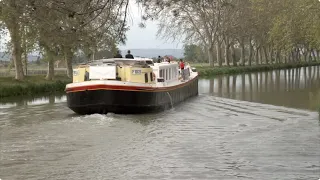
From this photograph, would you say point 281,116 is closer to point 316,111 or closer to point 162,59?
point 316,111

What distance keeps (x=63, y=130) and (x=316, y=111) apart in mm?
9866

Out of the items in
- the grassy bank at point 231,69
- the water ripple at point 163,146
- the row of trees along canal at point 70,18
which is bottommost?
the water ripple at point 163,146

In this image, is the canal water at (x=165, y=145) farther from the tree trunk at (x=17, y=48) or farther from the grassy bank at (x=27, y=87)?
the tree trunk at (x=17, y=48)

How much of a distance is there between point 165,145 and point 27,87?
20.1m

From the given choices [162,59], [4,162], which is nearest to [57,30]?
[4,162]

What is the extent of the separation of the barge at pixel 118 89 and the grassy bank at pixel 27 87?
10.3 meters

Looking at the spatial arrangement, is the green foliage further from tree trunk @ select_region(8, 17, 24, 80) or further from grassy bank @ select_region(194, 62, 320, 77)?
tree trunk @ select_region(8, 17, 24, 80)

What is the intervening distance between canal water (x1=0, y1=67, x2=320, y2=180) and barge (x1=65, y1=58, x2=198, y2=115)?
559mm

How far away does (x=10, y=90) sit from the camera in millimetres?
29391

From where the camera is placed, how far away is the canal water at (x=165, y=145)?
10.1 m

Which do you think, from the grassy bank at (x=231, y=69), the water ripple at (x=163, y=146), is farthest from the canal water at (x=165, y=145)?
the grassy bank at (x=231, y=69)

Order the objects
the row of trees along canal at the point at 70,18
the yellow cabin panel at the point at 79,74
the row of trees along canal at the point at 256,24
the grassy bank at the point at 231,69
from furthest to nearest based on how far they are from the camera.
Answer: the grassy bank at the point at 231,69 < the row of trees along canal at the point at 256,24 < the yellow cabin panel at the point at 79,74 < the row of trees along canal at the point at 70,18

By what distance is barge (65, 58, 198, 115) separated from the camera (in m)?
18.4

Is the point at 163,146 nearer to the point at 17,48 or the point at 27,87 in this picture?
the point at 27,87
